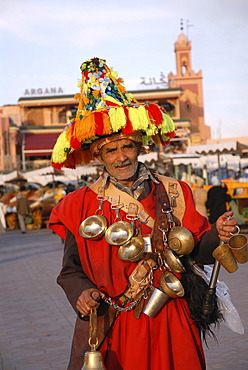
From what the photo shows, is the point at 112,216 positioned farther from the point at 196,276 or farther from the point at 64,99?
the point at 64,99

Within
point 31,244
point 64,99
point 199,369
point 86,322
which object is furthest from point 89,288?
point 64,99

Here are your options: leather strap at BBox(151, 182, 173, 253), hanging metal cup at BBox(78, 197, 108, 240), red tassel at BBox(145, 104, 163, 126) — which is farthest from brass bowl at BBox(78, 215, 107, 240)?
red tassel at BBox(145, 104, 163, 126)

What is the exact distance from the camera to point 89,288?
11.0 feet

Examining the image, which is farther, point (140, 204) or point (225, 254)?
point (140, 204)

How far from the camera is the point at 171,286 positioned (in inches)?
133

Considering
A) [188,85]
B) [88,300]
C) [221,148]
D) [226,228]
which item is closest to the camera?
[88,300]

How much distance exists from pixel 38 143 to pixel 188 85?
21181 mm

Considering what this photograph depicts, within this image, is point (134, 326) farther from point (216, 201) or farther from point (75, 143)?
point (216, 201)

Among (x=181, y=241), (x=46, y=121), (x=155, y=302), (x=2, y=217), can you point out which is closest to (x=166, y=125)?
(x=181, y=241)

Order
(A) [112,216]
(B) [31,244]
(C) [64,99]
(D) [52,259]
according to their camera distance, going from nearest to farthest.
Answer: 1. (A) [112,216]
2. (D) [52,259]
3. (B) [31,244]
4. (C) [64,99]

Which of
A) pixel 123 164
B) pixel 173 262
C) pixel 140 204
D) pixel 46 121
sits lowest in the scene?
pixel 173 262

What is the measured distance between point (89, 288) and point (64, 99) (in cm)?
5947

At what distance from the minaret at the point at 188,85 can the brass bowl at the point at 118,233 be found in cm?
5751

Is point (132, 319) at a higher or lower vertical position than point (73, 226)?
lower
